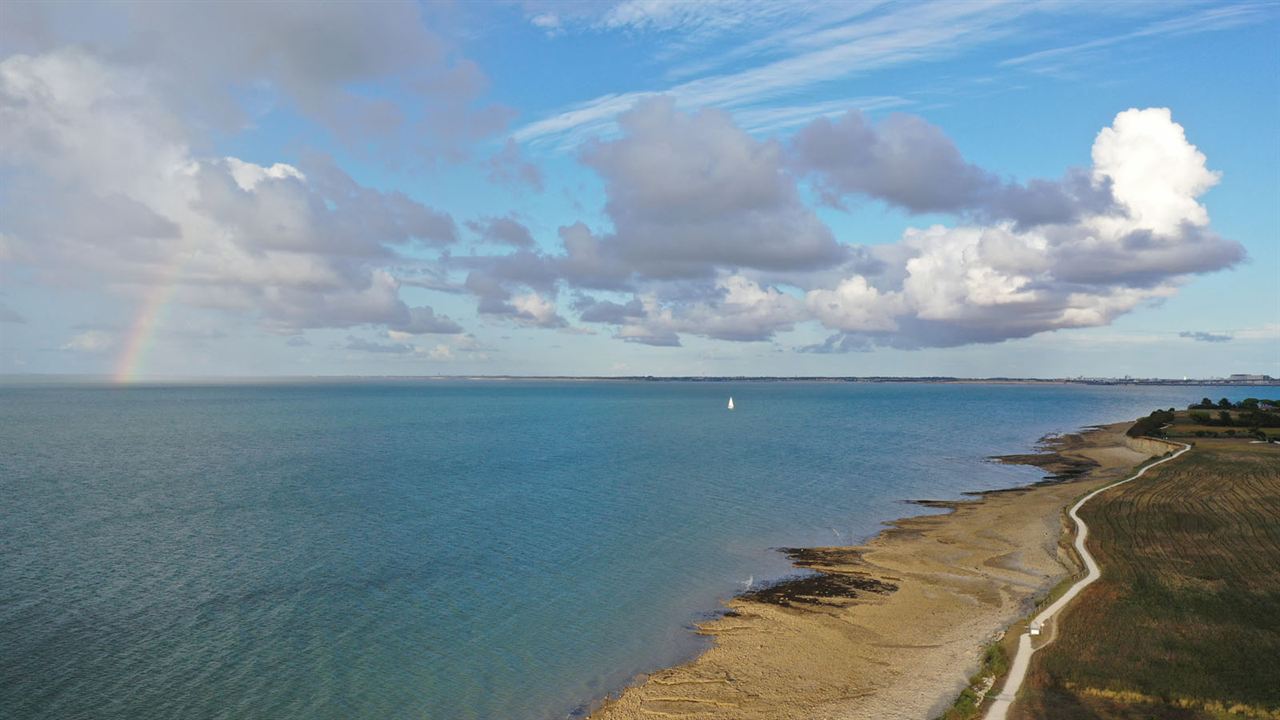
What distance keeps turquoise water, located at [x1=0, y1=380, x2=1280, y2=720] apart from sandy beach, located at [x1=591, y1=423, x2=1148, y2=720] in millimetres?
2116

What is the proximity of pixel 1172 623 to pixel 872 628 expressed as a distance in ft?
36.6

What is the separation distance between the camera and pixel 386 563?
43.2 m

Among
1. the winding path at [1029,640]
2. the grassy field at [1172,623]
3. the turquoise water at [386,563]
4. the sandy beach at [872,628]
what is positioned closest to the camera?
the grassy field at [1172,623]

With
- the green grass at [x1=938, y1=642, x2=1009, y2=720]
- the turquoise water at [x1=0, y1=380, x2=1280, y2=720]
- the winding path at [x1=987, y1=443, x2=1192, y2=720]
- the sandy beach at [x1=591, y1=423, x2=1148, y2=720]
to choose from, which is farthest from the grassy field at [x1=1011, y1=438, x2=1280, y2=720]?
the turquoise water at [x1=0, y1=380, x2=1280, y2=720]

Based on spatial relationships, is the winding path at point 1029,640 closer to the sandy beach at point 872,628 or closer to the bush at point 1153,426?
the sandy beach at point 872,628

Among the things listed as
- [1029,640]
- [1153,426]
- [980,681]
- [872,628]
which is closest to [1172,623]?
[1029,640]

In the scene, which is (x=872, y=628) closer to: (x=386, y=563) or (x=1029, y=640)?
(x=1029, y=640)

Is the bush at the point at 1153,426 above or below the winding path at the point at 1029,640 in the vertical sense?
above

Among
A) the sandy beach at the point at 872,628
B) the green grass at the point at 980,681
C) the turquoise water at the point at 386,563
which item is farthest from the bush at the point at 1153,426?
the green grass at the point at 980,681

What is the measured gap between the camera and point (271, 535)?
49.7 meters

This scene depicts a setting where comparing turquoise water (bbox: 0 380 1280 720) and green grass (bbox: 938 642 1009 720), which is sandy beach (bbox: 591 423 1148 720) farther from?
turquoise water (bbox: 0 380 1280 720)

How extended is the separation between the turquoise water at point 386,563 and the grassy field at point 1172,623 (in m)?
14.2

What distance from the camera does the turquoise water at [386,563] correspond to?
88.2ft

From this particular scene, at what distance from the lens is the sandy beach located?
82.6ft
